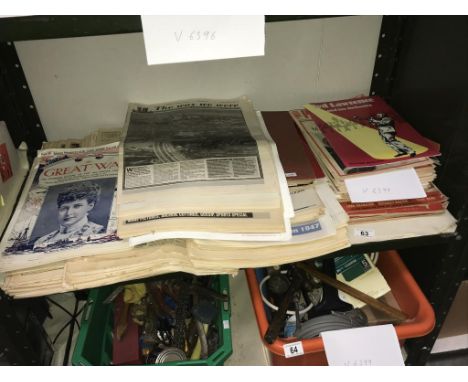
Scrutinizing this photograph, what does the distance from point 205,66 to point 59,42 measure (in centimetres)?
26

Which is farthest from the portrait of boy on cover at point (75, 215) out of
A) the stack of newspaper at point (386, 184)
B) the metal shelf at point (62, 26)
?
the stack of newspaper at point (386, 184)

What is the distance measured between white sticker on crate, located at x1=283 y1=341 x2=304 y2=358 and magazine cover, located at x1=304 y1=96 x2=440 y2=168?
31cm

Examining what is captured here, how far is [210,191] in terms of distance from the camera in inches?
23.1

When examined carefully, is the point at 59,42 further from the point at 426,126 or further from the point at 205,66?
the point at 426,126

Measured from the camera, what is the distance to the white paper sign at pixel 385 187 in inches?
24.8

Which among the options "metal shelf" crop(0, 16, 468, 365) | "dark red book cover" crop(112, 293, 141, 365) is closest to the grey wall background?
"metal shelf" crop(0, 16, 468, 365)

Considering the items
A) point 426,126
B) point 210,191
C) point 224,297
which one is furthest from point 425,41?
point 224,297

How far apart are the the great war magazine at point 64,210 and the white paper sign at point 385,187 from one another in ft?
1.18

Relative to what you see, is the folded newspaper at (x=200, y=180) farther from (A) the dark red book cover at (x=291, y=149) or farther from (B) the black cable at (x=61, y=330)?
(B) the black cable at (x=61, y=330)

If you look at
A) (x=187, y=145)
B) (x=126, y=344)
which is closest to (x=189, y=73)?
(x=187, y=145)

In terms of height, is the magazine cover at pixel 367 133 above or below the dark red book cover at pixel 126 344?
above

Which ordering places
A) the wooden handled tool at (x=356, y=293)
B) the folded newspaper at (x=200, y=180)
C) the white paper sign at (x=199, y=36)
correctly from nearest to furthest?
the white paper sign at (x=199, y=36), the folded newspaper at (x=200, y=180), the wooden handled tool at (x=356, y=293)

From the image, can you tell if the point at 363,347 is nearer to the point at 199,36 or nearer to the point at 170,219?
the point at 170,219

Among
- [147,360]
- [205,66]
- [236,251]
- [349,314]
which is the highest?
[205,66]
